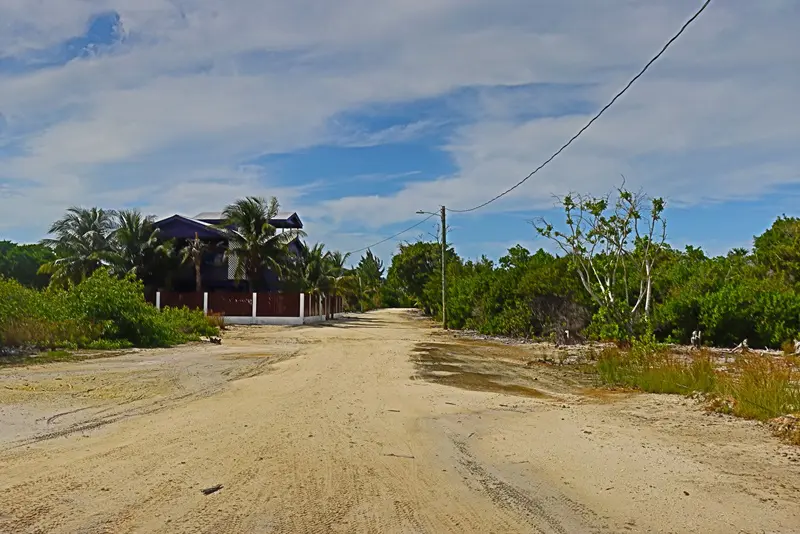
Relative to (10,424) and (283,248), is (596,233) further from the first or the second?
(283,248)

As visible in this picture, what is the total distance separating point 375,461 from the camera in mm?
6949

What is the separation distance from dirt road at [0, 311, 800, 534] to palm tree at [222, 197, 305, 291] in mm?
30235

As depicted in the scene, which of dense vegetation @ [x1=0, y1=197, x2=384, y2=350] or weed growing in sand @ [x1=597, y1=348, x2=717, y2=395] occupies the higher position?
dense vegetation @ [x1=0, y1=197, x2=384, y2=350]

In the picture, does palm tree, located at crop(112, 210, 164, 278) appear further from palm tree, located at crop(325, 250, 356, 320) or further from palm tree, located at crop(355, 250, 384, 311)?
palm tree, located at crop(355, 250, 384, 311)

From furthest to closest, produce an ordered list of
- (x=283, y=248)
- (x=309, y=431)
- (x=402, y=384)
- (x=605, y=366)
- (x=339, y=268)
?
(x=339, y=268) < (x=283, y=248) < (x=605, y=366) < (x=402, y=384) < (x=309, y=431)

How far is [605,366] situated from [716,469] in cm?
822

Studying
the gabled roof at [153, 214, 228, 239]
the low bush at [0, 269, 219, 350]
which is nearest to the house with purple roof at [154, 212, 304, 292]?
the gabled roof at [153, 214, 228, 239]

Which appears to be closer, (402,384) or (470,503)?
(470,503)

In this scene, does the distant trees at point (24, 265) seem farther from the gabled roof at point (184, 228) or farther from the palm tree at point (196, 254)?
the palm tree at point (196, 254)

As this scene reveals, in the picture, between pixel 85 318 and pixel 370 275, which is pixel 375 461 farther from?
pixel 370 275

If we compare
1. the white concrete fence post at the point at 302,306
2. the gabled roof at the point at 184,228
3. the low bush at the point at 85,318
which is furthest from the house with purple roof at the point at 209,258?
the low bush at the point at 85,318

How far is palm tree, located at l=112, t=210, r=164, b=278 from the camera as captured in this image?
4216 cm

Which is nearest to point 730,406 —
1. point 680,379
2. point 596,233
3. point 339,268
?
point 680,379

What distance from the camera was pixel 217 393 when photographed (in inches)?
453
